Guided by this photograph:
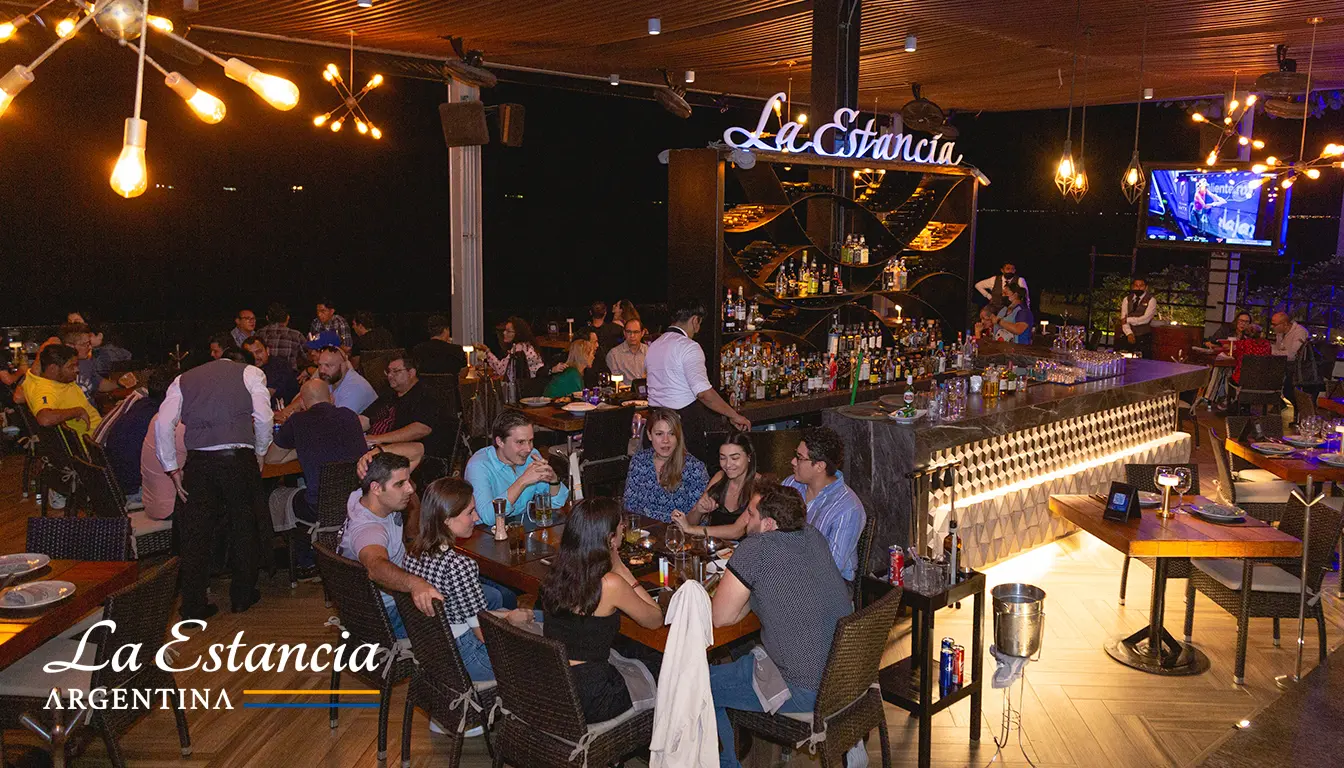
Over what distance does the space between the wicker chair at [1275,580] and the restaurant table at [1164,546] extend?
4.0 inches

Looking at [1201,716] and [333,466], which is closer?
[1201,716]

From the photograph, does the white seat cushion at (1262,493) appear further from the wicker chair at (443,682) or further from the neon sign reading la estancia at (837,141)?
the wicker chair at (443,682)

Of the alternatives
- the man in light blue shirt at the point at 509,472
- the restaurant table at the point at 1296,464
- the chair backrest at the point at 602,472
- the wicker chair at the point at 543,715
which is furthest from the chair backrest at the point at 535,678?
the restaurant table at the point at 1296,464

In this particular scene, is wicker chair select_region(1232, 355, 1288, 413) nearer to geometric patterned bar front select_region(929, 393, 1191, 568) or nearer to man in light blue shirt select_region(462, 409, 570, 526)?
geometric patterned bar front select_region(929, 393, 1191, 568)

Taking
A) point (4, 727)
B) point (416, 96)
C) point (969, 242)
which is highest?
point (416, 96)

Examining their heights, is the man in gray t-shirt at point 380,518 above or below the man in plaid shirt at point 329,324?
below

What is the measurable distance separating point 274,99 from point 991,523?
536 cm

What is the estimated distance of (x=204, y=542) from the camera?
5.73 meters

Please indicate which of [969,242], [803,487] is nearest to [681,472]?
[803,487]

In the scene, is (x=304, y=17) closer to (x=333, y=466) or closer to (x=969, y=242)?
(x=333, y=466)

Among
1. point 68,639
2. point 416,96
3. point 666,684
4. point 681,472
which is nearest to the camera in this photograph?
point 666,684

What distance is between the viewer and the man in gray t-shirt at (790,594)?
371 cm

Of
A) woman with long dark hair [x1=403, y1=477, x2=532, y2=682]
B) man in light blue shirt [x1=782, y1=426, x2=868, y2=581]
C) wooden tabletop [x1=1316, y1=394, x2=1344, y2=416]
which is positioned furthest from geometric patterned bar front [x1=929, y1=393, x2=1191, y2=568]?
woman with long dark hair [x1=403, y1=477, x2=532, y2=682]

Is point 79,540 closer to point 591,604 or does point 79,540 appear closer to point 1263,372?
point 591,604
